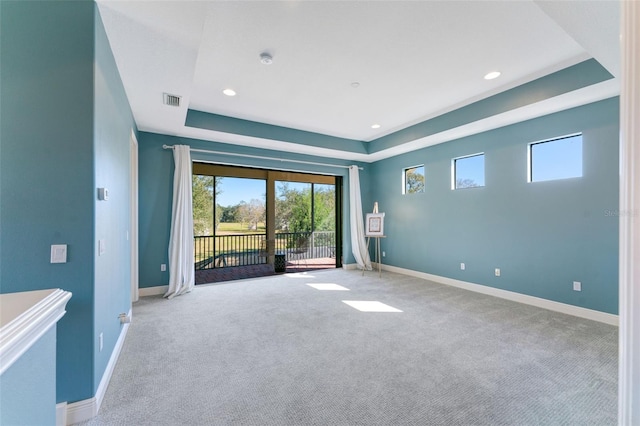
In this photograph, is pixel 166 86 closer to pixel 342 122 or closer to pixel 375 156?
pixel 342 122

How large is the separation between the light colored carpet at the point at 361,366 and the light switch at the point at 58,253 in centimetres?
105

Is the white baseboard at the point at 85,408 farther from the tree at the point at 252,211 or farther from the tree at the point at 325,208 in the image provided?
the tree at the point at 325,208

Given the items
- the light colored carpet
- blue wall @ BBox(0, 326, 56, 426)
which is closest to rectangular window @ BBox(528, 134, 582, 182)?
the light colored carpet

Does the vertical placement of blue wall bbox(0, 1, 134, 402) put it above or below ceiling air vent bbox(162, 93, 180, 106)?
below

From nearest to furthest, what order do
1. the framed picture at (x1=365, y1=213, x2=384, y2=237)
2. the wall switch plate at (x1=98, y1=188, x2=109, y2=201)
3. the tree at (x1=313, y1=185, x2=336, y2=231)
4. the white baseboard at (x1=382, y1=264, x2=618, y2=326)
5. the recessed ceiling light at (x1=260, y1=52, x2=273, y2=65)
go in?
the wall switch plate at (x1=98, y1=188, x2=109, y2=201) < the recessed ceiling light at (x1=260, y1=52, x2=273, y2=65) < the white baseboard at (x1=382, y1=264, x2=618, y2=326) < the framed picture at (x1=365, y1=213, x2=384, y2=237) < the tree at (x1=313, y1=185, x2=336, y2=231)

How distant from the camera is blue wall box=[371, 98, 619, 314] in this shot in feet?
10.9

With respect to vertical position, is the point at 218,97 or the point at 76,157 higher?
the point at 218,97

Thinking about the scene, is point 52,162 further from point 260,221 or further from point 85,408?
point 260,221

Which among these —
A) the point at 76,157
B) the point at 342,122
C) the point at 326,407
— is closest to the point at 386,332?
the point at 326,407

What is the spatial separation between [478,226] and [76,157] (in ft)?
16.7

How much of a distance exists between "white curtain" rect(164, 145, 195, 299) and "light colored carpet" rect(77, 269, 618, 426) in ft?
1.99

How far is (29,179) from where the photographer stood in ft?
5.47

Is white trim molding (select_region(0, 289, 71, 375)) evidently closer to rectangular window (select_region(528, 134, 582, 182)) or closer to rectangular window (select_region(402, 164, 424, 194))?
rectangular window (select_region(528, 134, 582, 182))

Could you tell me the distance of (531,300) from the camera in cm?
393
